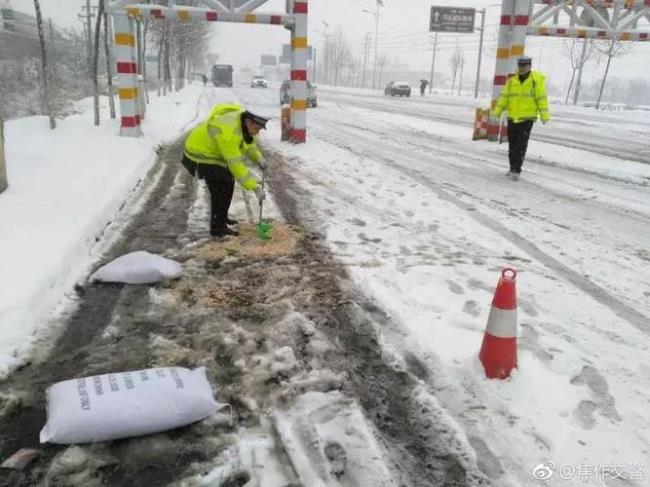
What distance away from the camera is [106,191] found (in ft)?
21.7

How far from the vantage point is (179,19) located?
36.1 feet

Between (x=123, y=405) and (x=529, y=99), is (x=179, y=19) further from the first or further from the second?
(x=123, y=405)

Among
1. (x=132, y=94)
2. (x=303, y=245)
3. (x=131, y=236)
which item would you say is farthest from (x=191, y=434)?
(x=132, y=94)

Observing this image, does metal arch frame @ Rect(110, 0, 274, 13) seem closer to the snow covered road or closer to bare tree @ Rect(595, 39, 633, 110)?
the snow covered road

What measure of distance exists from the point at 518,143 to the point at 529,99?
0.71 meters

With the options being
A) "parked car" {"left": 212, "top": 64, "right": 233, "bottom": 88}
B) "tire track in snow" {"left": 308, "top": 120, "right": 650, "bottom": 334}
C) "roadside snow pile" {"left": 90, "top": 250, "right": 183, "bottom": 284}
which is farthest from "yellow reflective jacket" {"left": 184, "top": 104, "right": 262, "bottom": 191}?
"parked car" {"left": 212, "top": 64, "right": 233, "bottom": 88}

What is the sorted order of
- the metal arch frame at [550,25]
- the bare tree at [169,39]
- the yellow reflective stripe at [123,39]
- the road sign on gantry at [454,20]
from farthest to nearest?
the road sign on gantry at [454,20], the bare tree at [169,39], the metal arch frame at [550,25], the yellow reflective stripe at [123,39]

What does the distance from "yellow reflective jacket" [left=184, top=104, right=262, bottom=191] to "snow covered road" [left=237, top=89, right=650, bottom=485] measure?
1.14 m

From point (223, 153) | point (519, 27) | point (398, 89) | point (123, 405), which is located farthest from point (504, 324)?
point (398, 89)

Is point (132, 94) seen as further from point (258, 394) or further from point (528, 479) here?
point (528, 479)

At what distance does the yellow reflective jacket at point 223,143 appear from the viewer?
4.89 m

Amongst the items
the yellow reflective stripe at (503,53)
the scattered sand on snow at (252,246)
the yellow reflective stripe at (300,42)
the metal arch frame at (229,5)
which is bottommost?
the scattered sand on snow at (252,246)

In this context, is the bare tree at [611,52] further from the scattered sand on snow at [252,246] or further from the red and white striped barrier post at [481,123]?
the scattered sand on snow at [252,246]

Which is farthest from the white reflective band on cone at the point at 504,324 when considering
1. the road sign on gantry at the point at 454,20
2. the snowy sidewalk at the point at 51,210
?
the road sign on gantry at the point at 454,20
